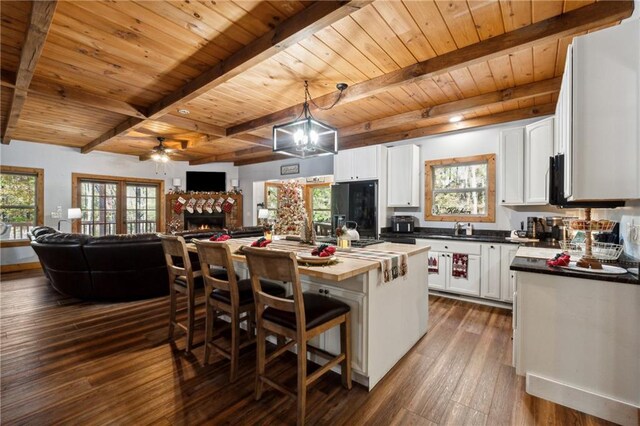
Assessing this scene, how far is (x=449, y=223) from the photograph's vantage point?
4641 millimetres

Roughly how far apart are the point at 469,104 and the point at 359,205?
2.18 meters

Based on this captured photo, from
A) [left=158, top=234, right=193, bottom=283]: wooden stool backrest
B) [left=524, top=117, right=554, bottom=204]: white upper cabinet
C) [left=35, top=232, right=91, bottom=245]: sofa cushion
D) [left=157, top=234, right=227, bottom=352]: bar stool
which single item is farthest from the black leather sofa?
[left=524, top=117, right=554, bottom=204]: white upper cabinet

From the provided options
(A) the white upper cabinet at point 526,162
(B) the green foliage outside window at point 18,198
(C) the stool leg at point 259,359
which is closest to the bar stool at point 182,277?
(C) the stool leg at point 259,359

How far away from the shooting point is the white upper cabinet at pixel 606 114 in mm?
1702

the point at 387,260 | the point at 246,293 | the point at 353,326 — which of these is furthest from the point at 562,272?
the point at 246,293

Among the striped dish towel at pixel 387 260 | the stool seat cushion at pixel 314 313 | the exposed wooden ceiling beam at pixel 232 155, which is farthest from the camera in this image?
the exposed wooden ceiling beam at pixel 232 155

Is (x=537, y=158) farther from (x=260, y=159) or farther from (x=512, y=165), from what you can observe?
(x=260, y=159)

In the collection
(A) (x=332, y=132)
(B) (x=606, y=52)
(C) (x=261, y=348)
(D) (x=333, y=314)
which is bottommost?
(C) (x=261, y=348)

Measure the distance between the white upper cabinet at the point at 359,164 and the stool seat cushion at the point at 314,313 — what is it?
10.3 feet

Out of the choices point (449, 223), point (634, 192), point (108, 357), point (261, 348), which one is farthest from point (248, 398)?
point (449, 223)

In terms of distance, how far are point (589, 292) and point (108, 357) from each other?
3605mm

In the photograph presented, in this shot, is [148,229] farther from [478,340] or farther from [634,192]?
[634,192]

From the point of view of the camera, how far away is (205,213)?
8.13 meters

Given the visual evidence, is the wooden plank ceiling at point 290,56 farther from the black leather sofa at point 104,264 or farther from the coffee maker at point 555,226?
the black leather sofa at point 104,264
